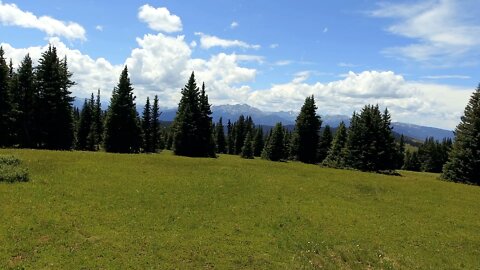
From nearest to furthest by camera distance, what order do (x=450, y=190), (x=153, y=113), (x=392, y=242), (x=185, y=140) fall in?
(x=392, y=242), (x=450, y=190), (x=185, y=140), (x=153, y=113)

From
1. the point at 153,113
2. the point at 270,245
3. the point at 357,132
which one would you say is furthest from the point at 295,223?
the point at 153,113

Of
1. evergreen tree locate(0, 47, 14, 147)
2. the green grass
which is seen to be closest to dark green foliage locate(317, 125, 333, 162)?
the green grass

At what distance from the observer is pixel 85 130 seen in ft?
333

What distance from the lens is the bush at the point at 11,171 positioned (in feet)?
109

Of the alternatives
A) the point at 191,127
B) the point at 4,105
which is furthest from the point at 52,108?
the point at 191,127

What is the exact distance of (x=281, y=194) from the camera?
38.8 metres

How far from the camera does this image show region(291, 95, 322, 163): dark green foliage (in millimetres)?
87312

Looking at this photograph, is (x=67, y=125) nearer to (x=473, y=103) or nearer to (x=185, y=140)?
(x=185, y=140)

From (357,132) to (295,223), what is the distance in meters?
50.7

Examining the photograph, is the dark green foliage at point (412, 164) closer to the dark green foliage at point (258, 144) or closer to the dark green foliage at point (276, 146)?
the dark green foliage at point (258, 144)

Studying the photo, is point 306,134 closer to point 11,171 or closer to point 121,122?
point 121,122

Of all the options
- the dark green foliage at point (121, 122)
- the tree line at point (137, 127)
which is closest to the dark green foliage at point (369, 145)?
the tree line at point (137, 127)

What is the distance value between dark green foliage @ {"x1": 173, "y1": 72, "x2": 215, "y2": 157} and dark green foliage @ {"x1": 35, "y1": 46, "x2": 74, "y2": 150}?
18.3m

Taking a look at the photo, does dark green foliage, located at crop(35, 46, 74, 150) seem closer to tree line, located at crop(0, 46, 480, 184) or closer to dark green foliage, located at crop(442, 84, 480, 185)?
tree line, located at crop(0, 46, 480, 184)
